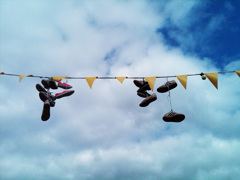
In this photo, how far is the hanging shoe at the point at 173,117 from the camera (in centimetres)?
524

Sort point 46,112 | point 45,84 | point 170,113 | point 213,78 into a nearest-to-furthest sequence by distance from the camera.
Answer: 1. point 213,78
2. point 170,113
3. point 45,84
4. point 46,112

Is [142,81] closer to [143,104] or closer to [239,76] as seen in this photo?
[143,104]

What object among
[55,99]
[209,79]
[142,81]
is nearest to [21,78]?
[55,99]

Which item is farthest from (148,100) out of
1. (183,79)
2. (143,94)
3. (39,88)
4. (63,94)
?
(39,88)

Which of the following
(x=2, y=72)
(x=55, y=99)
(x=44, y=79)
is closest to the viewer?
(x=2, y=72)

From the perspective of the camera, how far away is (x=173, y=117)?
208 inches

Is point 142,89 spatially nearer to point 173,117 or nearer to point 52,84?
point 173,117

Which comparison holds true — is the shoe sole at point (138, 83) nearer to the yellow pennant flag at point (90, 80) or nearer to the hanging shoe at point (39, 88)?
the yellow pennant flag at point (90, 80)

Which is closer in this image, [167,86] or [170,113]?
[170,113]

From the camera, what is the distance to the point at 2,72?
16.5 feet

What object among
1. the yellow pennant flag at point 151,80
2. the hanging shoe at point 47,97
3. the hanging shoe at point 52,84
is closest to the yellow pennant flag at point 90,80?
the hanging shoe at point 52,84

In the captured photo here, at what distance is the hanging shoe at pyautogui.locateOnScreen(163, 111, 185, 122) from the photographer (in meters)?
5.24

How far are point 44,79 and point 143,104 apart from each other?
2959 millimetres

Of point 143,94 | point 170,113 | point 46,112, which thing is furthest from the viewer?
point 143,94
